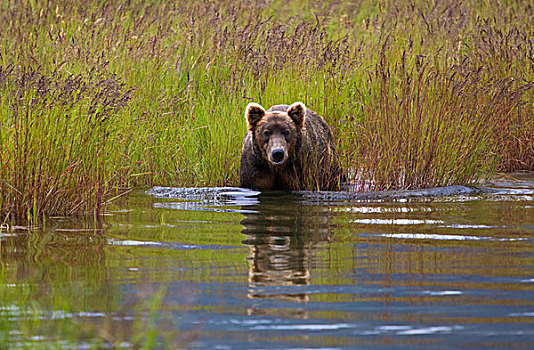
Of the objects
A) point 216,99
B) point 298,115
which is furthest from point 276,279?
point 216,99

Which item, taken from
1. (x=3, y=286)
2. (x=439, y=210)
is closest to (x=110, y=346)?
(x=3, y=286)

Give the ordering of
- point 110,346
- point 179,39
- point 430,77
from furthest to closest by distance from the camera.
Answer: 1. point 179,39
2. point 430,77
3. point 110,346

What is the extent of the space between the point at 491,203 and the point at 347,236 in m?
2.52

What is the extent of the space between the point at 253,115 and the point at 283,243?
12.6 feet

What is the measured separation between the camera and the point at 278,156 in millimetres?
9695

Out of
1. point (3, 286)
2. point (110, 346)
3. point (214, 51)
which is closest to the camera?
point (110, 346)

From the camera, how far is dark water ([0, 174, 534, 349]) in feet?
12.8

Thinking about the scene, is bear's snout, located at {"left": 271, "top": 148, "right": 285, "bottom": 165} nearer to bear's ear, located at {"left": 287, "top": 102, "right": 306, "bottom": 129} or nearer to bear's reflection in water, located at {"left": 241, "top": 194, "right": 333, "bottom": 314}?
bear's reflection in water, located at {"left": 241, "top": 194, "right": 333, "bottom": 314}

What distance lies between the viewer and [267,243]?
657 cm

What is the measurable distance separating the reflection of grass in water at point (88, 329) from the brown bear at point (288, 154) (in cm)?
566

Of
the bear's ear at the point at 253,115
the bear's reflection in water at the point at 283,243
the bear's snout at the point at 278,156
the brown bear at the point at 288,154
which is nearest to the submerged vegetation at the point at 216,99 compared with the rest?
the brown bear at the point at 288,154

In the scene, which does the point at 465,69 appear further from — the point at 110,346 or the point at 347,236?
the point at 110,346

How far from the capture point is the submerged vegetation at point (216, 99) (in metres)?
7.75

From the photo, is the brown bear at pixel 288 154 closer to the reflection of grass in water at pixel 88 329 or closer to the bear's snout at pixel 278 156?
the bear's snout at pixel 278 156
